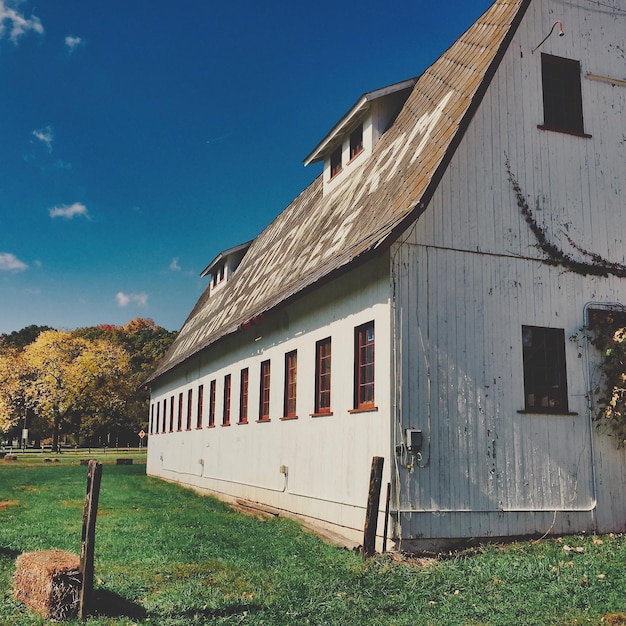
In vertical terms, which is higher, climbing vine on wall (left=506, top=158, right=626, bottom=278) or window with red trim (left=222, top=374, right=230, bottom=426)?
climbing vine on wall (left=506, top=158, right=626, bottom=278)

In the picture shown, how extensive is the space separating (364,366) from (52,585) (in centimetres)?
589

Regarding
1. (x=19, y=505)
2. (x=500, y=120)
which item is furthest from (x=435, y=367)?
(x=19, y=505)

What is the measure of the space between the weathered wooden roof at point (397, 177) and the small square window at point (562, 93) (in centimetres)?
111

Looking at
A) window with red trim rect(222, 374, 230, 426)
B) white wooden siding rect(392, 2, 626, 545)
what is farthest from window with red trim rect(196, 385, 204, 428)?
white wooden siding rect(392, 2, 626, 545)

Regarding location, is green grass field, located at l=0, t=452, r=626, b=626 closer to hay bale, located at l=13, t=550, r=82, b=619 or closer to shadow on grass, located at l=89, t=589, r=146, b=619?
shadow on grass, located at l=89, t=589, r=146, b=619

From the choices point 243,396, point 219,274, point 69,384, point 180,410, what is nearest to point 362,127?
point 243,396

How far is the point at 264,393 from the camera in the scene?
1638 cm

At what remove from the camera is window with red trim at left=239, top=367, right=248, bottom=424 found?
17844 mm

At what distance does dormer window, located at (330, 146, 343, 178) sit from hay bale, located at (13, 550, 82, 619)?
39.9 ft

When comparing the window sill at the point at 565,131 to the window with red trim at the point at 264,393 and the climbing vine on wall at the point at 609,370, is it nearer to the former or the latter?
the climbing vine on wall at the point at 609,370

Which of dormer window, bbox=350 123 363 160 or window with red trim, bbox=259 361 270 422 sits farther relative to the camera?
window with red trim, bbox=259 361 270 422

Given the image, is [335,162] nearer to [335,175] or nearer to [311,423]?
[335,175]

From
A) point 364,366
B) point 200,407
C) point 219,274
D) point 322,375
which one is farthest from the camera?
point 219,274

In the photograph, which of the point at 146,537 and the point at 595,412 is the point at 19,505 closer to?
the point at 146,537
